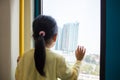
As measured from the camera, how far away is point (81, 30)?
1.85 meters

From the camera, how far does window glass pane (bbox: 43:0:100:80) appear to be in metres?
1.76

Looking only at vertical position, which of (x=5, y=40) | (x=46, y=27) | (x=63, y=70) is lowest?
(x=63, y=70)

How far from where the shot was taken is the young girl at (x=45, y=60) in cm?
135

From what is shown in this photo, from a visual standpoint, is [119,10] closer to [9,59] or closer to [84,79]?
[84,79]

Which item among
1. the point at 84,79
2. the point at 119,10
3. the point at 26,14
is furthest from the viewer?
the point at 26,14

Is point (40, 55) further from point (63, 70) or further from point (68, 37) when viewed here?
point (68, 37)

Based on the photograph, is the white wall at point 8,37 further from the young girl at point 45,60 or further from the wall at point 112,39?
the wall at point 112,39

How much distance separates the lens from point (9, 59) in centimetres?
192

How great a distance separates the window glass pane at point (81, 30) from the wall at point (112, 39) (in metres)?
0.18

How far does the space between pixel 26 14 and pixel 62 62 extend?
2.95 ft

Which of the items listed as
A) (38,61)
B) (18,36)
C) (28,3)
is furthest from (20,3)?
(38,61)

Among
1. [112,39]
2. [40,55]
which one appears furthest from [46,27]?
[112,39]

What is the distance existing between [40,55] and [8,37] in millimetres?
660

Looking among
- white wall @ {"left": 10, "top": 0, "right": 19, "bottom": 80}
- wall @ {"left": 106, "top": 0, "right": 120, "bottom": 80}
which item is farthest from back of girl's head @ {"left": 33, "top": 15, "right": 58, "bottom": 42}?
white wall @ {"left": 10, "top": 0, "right": 19, "bottom": 80}
